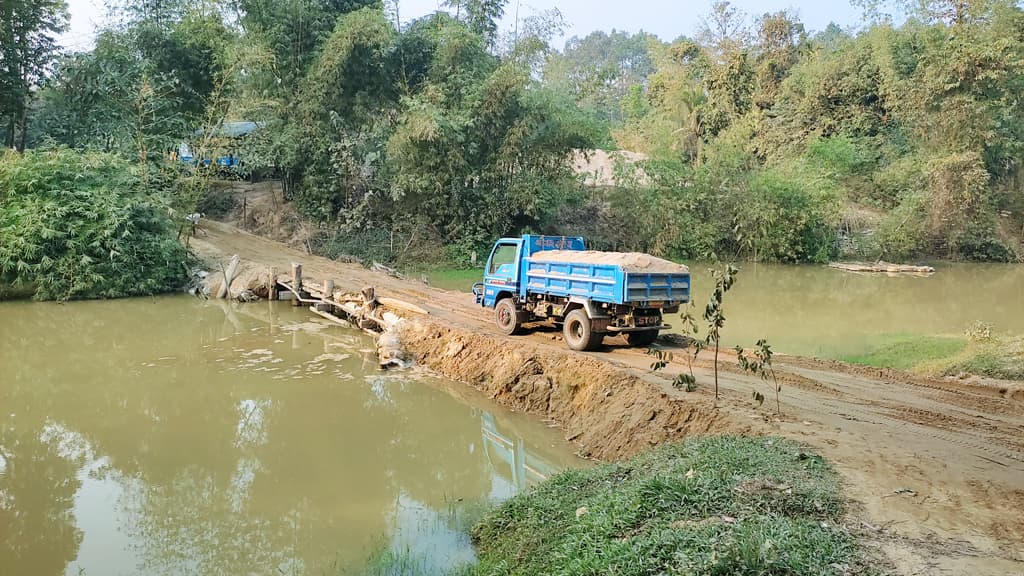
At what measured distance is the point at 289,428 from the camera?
891 cm

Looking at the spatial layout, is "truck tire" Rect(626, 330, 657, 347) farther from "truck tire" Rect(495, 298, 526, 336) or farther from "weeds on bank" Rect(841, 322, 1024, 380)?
"weeds on bank" Rect(841, 322, 1024, 380)

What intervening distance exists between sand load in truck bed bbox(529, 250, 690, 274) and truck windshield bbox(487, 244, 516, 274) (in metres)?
0.99

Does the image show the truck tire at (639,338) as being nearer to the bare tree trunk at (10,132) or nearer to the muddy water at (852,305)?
the muddy water at (852,305)

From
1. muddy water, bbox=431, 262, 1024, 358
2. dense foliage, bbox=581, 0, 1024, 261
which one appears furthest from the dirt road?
dense foliage, bbox=581, 0, 1024, 261

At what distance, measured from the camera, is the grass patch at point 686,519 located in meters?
3.67

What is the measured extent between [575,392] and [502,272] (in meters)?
3.84

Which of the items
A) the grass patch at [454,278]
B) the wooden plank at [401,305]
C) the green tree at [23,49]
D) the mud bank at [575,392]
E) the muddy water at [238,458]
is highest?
the green tree at [23,49]

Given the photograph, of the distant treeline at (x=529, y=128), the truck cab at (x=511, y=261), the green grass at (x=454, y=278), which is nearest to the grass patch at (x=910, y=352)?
the truck cab at (x=511, y=261)

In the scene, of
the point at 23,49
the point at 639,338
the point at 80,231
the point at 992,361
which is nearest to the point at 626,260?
the point at 639,338

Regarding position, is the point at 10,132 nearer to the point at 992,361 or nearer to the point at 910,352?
the point at 910,352

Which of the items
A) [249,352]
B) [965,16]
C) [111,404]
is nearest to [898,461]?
[111,404]

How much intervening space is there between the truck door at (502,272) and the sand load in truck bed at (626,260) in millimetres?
675

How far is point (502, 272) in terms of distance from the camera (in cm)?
1259

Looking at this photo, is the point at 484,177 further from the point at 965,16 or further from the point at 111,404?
the point at 965,16
